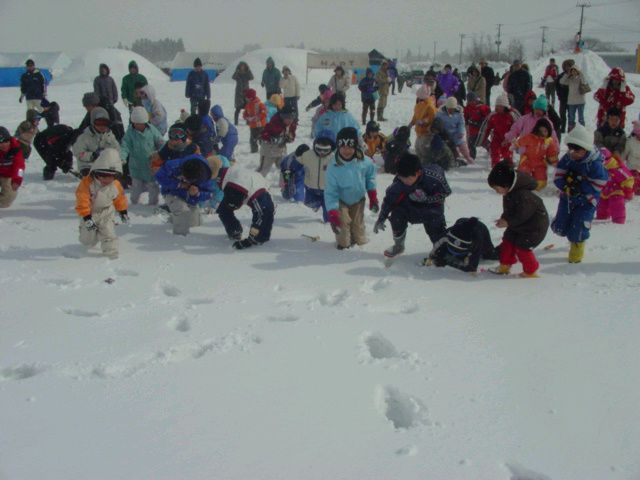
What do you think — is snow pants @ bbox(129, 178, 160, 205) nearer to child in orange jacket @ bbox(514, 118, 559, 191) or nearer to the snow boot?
the snow boot

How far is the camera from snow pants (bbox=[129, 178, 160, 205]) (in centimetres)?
707

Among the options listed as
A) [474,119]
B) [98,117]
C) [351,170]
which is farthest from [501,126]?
[98,117]

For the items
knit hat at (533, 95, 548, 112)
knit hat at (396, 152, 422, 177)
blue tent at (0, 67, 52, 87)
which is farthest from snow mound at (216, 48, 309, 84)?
knit hat at (396, 152, 422, 177)

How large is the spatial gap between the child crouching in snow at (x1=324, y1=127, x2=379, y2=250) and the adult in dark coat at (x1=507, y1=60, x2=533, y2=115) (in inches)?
311

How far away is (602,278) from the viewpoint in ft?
15.4

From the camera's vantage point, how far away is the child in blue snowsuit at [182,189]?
6.03m

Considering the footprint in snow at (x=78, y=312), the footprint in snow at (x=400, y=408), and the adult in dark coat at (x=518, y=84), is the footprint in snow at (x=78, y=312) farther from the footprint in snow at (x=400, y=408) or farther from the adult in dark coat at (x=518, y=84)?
the adult in dark coat at (x=518, y=84)

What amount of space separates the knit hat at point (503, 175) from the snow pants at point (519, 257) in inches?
21.7

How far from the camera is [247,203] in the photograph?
18.9 ft

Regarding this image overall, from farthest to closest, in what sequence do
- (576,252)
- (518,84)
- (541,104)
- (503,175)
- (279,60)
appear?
1. (279,60)
2. (518,84)
3. (541,104)
4. (576,252)
5. (503,175)

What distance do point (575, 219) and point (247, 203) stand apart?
3.20 m

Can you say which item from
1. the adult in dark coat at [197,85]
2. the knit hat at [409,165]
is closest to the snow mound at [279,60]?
Result: the adult in dark coat at [197,85]

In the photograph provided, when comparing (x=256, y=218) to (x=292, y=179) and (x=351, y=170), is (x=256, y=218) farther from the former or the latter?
(x=292, y=179)

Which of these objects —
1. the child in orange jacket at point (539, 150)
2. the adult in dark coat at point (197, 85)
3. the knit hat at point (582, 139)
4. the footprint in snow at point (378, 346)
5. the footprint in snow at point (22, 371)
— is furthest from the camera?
the adult in dark coat at point (197, 85)
